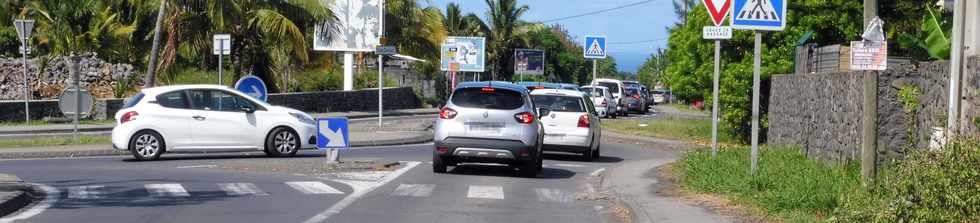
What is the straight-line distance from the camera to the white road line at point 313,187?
14656 mm

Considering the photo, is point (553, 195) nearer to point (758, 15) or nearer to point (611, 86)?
point (758, 15)

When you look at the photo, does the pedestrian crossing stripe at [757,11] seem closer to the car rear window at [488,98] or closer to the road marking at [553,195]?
the road marking at [553,195]

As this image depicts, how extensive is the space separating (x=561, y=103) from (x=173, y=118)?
727cm

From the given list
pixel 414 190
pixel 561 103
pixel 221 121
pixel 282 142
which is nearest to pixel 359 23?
pixel 561 103

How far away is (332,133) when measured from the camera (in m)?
19.0

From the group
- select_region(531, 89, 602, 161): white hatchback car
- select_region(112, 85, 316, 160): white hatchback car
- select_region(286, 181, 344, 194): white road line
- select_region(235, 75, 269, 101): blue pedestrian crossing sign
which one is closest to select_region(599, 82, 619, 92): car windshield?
select_region(531, 89, 602, 161): white hatchback car

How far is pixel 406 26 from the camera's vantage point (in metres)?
54.2

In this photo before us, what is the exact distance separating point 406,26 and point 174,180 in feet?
126

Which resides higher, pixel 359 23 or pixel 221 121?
pixel 359 23

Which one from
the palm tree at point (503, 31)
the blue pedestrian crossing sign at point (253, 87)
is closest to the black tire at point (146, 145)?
the blue pedestrian crossing sign at point (253, 87)

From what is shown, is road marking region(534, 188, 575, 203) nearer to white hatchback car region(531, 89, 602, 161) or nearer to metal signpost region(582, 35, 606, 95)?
white hatchback car region(531, 89, 602, 161)

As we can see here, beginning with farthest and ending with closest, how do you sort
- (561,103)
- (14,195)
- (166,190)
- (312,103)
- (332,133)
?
(312,103) < (561,103) < (332,133) < (166,190) < (14,195)

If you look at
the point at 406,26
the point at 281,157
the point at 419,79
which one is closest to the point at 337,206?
the point at 281,157

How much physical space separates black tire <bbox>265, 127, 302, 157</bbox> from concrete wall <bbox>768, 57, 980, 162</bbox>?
27.6 ft
